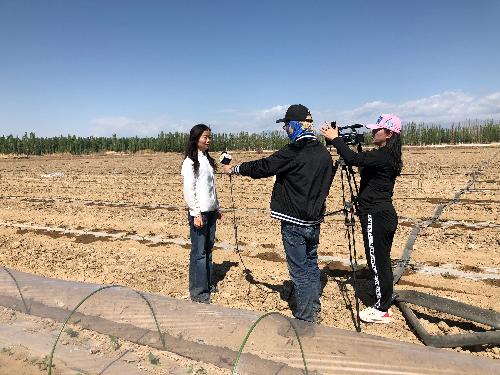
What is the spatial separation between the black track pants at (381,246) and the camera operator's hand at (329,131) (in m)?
0.81

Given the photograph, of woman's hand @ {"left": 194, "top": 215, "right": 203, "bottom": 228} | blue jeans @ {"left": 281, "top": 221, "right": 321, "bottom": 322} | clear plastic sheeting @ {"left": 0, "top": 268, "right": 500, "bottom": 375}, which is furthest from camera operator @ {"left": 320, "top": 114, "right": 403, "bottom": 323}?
woman's hand @ {"left": 194, "top": 215, "right": 203, "bottom": 228}

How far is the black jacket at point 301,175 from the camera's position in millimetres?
3715

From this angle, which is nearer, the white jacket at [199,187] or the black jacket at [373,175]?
the black jacket at [373,175]

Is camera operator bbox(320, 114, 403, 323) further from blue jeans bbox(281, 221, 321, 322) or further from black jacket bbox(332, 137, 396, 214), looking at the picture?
blue jeans bbox(281, 221, 321, 322)

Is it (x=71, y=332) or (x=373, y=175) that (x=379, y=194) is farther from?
(x=71, y=332)

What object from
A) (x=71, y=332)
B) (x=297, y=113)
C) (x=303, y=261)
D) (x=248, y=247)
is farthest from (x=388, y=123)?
(x=248, y=247)

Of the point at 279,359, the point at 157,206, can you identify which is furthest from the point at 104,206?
the point at 279,359

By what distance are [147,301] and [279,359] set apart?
131cm

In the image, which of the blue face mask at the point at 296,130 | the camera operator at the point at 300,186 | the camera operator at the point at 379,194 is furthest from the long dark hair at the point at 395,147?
the blue face mask at the point at 296,130

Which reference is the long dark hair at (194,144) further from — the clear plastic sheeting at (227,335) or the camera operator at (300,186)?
the clear plastic sheeting at (227,335)

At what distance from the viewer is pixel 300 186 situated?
3734mm

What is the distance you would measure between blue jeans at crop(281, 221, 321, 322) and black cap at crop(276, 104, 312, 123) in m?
0.91

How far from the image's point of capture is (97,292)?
3863 millimetres

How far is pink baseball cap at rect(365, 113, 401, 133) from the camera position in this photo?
386cm
